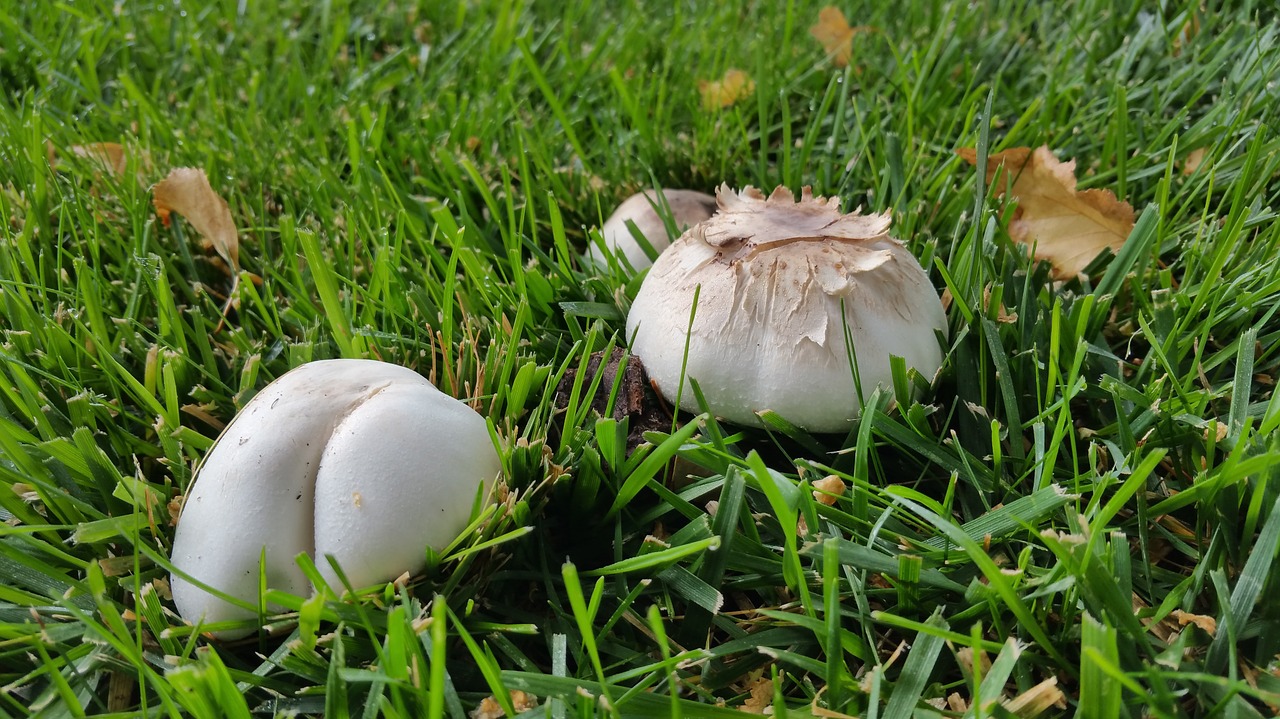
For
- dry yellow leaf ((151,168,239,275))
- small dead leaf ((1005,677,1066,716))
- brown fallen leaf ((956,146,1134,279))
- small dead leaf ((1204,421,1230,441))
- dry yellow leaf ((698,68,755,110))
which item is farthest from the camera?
dry yellow leaf ((698,68,755,110))

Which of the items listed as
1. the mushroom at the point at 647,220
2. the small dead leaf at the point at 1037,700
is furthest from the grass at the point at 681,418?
the mushroom at the point at 647,220

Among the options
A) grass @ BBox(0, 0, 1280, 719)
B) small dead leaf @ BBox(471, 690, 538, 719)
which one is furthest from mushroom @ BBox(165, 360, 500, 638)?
small dead leaf @ BBox(471, 690, 538, 719)

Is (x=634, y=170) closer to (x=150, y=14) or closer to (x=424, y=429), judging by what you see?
(x=424, y=429)

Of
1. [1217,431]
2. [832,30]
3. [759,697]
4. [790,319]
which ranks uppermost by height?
[832,30]

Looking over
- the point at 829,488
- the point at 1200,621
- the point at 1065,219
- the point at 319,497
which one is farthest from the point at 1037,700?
the point at 1065,219

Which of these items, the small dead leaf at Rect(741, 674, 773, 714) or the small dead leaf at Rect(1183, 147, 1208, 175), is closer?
the small dead leaf at Rect(741, 674, 773, 714)

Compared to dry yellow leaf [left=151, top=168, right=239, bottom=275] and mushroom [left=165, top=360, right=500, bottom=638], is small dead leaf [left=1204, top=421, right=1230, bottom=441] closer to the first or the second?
mushroom [left=165, top=360, right=500, bottom=638]

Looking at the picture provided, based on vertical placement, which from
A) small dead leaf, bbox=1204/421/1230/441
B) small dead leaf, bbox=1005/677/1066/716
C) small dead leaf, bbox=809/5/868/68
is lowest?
small dead leaf, bbox=1005/677/1066/716

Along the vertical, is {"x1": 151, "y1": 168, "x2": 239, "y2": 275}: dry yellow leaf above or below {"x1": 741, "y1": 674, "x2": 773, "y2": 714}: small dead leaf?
above

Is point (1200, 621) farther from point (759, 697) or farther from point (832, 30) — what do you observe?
point (832, 30)
